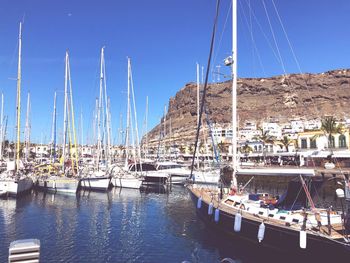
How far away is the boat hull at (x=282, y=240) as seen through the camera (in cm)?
1274

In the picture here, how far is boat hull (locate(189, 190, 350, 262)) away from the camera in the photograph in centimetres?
1274

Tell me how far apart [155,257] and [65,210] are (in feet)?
50.5

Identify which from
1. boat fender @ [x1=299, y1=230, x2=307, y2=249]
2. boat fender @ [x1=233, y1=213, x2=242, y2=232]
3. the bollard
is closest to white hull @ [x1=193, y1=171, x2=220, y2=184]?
boat fender @ [x1=233, y1=213, x2=242, y2=232]

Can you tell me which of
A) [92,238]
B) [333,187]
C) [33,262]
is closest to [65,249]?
[92,238]

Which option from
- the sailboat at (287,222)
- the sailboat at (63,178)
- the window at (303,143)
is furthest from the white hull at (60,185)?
the window at (303,143)

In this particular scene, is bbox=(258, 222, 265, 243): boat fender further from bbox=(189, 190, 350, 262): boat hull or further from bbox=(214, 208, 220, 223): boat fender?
bbox=(214, 208, 220, 223): boat fender

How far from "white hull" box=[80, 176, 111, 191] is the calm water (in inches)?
225

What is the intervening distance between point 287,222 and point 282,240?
2.76 ft

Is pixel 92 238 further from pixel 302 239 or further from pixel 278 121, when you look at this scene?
pixel 278 121

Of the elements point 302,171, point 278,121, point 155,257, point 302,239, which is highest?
point 278,121

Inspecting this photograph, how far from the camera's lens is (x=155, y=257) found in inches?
658

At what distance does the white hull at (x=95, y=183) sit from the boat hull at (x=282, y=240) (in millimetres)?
24941

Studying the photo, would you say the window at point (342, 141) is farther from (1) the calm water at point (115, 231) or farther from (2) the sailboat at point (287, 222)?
(2) the sailboat at point (287, 222)

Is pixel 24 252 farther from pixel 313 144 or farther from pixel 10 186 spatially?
pixel 313 144
